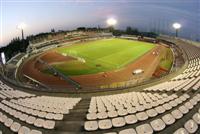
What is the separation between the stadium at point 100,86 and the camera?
36.1 feet

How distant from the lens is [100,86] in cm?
2886

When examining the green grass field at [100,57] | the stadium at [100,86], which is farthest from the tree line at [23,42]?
the green grass field at [100,57]

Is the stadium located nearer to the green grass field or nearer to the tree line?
the green grass field

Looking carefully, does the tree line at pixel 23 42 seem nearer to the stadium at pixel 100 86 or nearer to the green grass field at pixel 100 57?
the stadium at pixel 100 86

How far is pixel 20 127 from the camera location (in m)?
11.0

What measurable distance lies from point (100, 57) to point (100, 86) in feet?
57.5

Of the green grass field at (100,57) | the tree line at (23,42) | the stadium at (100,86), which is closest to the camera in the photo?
the stadium at (100,86)

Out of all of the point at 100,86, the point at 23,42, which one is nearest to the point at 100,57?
the point at 100,86

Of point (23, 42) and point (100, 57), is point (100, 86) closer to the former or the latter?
point (100, 57)

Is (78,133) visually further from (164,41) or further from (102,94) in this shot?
(164,41)

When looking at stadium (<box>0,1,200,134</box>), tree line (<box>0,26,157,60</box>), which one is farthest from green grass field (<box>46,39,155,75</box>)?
tree line (<box>0,26,157,60</box>)

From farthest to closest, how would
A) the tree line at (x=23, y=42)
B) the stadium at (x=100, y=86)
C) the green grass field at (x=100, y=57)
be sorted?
the tree line at (x=23, y=42)
the green grass field at (x=100, y=57)
the stadium at (x=100, y=86)

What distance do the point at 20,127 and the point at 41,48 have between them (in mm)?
46088

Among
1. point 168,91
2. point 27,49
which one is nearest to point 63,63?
point 27,49
